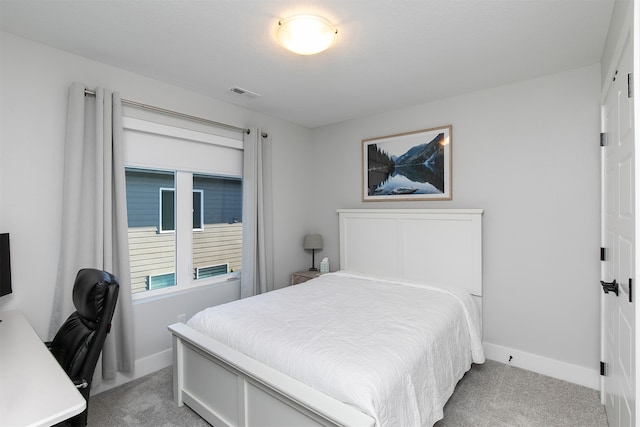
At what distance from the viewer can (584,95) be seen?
8.34 ft

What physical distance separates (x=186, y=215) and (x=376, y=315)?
2077 mm

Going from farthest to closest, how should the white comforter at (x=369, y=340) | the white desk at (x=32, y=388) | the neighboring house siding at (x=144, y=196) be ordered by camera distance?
the neighboring house siding at (x=144, y=196) < the white comforter at (x=369, y=340) < the white desk at (x=32, y=388)

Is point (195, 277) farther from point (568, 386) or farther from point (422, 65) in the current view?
point (568, 386)

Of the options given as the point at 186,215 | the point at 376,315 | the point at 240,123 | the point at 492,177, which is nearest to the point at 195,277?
→ the point at 186,215

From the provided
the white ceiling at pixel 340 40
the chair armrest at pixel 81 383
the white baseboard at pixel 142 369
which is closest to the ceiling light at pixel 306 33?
the white ceiling at pixel 340 40

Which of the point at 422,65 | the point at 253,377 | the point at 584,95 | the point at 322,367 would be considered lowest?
the point at 253,377

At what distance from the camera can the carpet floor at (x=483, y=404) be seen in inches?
82.7

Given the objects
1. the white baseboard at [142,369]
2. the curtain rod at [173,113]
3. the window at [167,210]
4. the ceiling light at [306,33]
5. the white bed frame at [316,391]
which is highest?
the ceiling light at [306,33]

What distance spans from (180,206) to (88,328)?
162cm

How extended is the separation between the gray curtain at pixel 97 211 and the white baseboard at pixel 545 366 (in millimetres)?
3211

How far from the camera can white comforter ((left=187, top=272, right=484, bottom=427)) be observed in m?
1.52

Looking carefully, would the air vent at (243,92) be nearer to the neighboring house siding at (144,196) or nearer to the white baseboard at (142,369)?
the neighboring house siding at (144,196)

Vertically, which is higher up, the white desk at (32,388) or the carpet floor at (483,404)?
the white desk at (32,388)

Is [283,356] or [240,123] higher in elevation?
[240,123]
